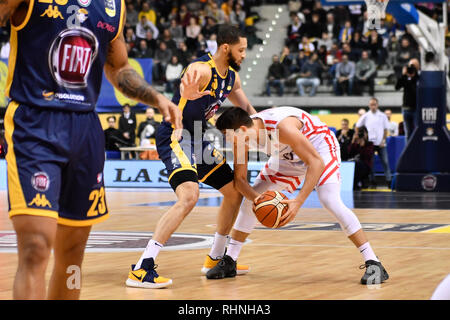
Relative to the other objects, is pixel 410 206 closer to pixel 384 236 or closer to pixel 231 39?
pixel 384 236

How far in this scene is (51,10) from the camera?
12.5 feet

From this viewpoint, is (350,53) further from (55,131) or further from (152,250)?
(55,131)

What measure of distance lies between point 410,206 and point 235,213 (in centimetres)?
755

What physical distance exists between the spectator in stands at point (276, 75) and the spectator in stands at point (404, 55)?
3521 millimetres

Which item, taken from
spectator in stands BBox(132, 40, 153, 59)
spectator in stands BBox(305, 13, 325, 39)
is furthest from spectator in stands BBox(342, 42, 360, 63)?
spectator in stands BBox(132, 40, 153, 59)

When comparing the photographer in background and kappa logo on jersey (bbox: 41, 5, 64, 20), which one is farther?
the photographer in background

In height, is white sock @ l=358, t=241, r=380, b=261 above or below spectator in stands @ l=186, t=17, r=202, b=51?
below

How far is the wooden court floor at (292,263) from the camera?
5875 mm

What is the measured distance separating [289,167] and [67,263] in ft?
10.2

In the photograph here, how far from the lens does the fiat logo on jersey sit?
3812 mm

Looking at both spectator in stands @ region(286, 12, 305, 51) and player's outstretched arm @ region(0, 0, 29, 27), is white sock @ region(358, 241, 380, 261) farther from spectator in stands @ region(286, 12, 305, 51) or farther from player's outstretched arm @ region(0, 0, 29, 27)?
spectator in stands @ region(286, 12, 305, 51)

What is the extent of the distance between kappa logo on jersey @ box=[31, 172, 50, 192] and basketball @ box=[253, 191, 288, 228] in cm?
279

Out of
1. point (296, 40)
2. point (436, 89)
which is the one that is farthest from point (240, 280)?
point (296, 40)

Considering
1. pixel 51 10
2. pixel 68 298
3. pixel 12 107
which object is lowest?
pixel 68 298
